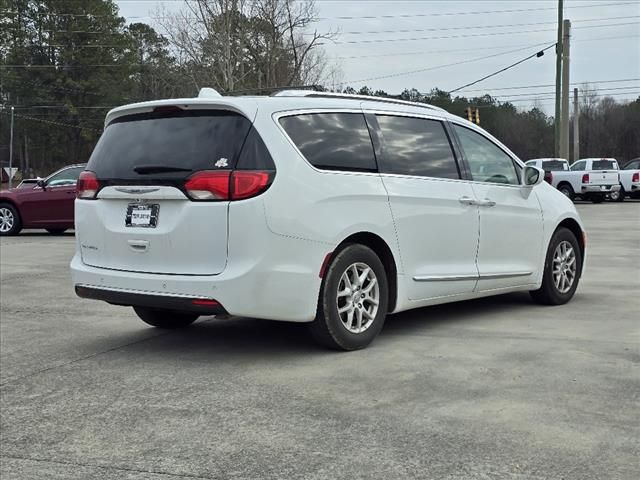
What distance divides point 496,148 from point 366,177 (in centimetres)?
193

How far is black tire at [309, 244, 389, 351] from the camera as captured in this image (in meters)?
5.26

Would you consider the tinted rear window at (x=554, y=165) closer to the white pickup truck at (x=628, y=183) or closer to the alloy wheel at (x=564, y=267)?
the white pickup truck at (x=628, y=183)

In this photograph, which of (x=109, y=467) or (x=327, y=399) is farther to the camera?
(x=327, y=399)

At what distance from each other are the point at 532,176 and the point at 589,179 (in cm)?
2428

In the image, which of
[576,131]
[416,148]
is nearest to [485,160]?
[416,148]

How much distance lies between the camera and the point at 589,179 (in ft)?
97.6

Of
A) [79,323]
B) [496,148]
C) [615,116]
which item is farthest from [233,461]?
[615,116]

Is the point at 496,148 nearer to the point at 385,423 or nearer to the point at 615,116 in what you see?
the point at 385,423

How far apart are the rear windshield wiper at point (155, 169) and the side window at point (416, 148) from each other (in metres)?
1.55

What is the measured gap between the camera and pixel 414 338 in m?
5.96

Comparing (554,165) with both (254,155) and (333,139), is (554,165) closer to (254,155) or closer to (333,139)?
(333,139)

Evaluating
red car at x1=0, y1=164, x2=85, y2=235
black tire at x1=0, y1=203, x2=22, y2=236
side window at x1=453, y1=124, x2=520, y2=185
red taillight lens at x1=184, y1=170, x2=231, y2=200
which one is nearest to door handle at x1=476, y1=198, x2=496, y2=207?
side window at x1=453, y1=124, x2=520, y2=185

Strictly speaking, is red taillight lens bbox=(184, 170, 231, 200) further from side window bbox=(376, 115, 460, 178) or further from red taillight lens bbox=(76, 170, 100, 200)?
side window bbox=(376, 115, 460, 178)

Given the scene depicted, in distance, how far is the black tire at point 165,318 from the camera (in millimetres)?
6426
